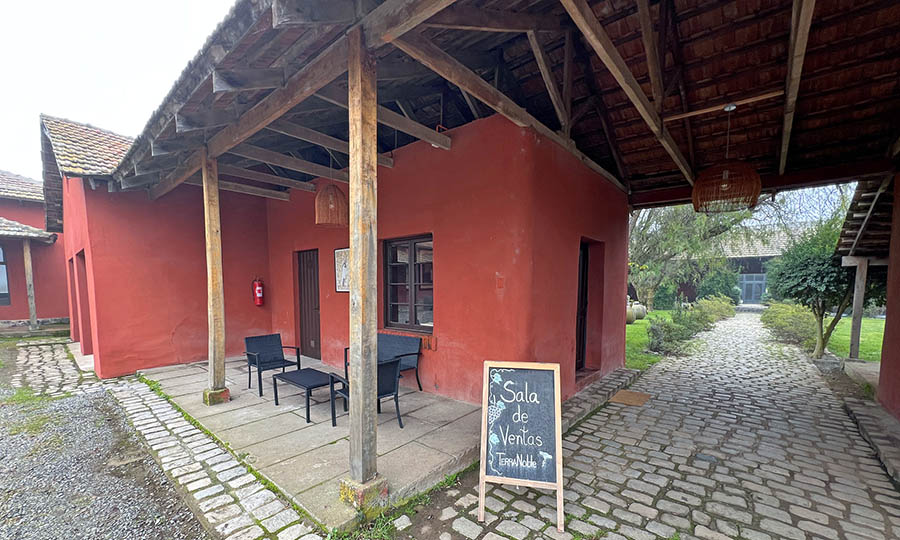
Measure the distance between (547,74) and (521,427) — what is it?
3078 millimetres

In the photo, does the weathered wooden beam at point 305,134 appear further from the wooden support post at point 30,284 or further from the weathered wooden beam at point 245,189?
the wooden support post at point 30,284

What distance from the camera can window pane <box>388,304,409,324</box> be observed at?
485 cm

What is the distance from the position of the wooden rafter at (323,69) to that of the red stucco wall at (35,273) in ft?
37.7

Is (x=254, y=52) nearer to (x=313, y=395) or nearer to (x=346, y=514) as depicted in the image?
(x=346, y=514)

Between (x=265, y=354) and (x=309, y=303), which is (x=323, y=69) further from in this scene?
(x=309, y=303)

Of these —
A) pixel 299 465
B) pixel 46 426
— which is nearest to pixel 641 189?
pixel 299 465

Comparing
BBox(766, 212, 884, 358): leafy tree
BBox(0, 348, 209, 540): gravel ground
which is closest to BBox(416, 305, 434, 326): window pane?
BBox(0, 348, 209, 540): gravel ground

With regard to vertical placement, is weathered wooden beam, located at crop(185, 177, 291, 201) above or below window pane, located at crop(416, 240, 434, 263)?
above

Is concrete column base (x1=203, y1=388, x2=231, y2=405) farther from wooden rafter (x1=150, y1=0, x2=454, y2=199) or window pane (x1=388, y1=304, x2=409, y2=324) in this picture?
wooden rafter (x1=150, y1=0, x2=454, y2=199)

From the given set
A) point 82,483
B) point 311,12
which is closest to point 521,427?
point 311,12

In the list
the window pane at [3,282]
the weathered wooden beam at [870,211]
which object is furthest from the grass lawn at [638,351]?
the window pane at [3,282]

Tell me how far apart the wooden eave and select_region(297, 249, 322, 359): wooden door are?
171 centimetres

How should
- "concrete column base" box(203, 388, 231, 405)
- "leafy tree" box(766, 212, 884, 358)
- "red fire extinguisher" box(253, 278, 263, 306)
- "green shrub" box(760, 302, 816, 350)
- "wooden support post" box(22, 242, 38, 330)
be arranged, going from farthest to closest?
1. "wooden support post" box(22, 242, 38, 330)
2. "green shrub" box(760, 302, 816, 350)
3. "leafy tree" box(766, 212, 884, 358)
4. "red fire extinguisher" box(253, 278, 263, 306)
5. "concrete column base" box(203, 388, 231, 405)

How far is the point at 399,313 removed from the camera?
4.95 m
